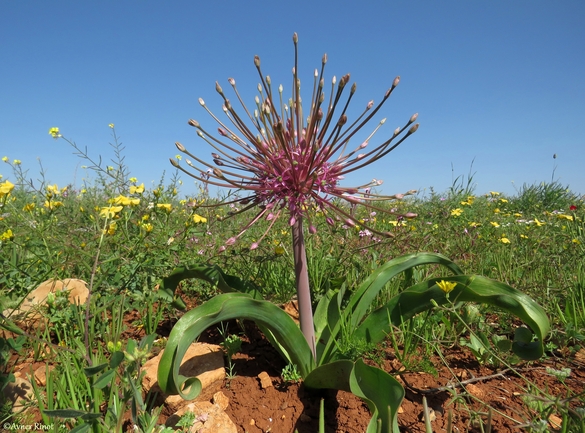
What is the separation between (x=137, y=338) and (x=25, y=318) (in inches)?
26.1

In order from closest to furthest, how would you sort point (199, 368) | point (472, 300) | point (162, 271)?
point (472, 300) → point (199, 368) → point (162, 271)

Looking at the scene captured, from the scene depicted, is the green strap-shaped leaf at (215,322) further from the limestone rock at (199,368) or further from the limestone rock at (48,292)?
the limestone rock at (48,292)

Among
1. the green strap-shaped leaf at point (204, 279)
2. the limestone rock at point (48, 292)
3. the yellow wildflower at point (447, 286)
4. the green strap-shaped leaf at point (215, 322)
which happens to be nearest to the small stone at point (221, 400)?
the green strap-shaped leaf at point (215, 322)

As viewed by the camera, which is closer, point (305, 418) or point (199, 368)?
point (305, 418)

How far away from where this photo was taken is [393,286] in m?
2.44

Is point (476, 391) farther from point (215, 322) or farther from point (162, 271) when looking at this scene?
point (162, 271)

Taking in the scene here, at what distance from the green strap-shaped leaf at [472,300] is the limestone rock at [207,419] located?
2.24 ft

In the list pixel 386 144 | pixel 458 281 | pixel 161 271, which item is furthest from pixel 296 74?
pixel 161 271

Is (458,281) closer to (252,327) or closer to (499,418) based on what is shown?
(499,418)

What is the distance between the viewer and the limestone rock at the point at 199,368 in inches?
64.9

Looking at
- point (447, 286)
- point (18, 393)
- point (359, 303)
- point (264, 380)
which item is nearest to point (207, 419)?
point (264, 380)

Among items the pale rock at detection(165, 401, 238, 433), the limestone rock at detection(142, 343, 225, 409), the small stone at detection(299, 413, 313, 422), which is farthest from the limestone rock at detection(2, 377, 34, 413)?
the small stone at detection(299, 413, 313, 422)

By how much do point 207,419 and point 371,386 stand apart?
0.68m

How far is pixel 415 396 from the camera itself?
1619 millimetres
